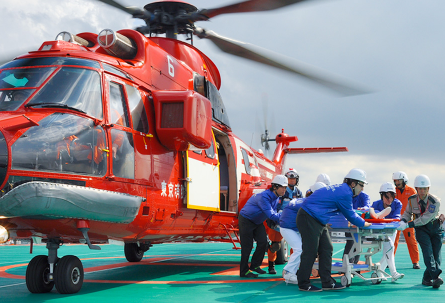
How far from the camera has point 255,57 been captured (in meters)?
8.77

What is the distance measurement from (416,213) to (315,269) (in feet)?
6.35

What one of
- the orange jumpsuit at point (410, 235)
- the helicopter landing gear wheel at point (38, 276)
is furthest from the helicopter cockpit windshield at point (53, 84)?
the orange jumpsuit at point (410, 235)

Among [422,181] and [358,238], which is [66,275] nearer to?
[358,238]

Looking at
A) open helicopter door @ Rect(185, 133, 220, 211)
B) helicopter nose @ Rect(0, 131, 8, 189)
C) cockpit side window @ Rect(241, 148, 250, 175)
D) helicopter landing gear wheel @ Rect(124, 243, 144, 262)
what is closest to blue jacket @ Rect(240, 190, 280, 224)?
open helicopter door @ Rect(185, 133, 220, 211)

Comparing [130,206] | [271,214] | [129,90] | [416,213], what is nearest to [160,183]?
[130,206]

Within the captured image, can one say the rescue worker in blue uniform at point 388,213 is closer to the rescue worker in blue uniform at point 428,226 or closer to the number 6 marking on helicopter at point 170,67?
the rescue worker in blue uniform at point 428,226

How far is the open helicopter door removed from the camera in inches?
312

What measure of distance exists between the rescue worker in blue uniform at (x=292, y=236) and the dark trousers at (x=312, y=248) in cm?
63

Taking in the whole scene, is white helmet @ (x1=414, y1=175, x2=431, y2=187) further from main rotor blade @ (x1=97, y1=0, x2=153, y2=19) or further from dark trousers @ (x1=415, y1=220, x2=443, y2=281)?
main rotor blade @ (x1=97, y1=0, x2=153, y2=19)

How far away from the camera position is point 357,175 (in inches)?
272

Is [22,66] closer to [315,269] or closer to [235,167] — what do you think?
[235,167]

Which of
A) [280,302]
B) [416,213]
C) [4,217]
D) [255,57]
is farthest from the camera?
[255,57]

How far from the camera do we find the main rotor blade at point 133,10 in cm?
835

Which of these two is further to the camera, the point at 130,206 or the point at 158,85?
the point at 158,85
